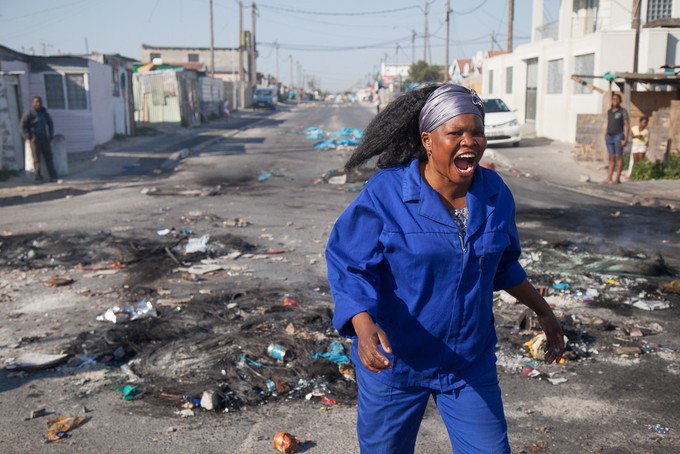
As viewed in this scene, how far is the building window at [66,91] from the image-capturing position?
2038 centimetres

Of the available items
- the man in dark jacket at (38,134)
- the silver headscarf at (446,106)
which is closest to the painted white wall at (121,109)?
the man in dark jacket at (38,134)

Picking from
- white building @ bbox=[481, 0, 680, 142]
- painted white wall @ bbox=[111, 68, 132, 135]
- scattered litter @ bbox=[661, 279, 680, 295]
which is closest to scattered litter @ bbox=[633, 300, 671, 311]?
scattered litter @ bbox=[661, 279, 680, 295]

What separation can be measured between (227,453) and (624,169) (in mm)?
14468

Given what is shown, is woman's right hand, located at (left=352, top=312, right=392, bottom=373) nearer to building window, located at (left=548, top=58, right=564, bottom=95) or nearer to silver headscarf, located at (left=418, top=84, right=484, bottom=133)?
silver headscarf, located at (left=418, top=84, right=484, bottom=133)

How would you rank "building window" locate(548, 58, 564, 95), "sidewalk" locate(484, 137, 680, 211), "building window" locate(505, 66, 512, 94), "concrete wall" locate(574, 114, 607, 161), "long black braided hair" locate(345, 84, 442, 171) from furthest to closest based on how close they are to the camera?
1. "building window" locate(505, 66, 512, 94)
2. "building window" locate(548, 58, 564, 95)
3. "concrete wall" locate(574, 114, 607, 161)
4. "sidewalk" locate(484, 137, 680, 211)
5. "long black braided hair" locate(345, 84, 442, 171)

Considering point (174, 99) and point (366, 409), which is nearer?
point (366, 409)

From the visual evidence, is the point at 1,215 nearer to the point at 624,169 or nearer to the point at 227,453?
the point at 227,453

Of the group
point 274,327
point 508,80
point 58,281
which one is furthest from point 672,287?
point 508,80

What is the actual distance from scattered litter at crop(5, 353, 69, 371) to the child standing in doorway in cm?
1308

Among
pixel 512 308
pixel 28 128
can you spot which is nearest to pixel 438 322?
pixel 512 308

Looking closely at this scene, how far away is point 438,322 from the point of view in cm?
240

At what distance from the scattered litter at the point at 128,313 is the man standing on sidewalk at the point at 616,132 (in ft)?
36.6

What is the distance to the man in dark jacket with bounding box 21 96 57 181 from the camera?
1516 cm

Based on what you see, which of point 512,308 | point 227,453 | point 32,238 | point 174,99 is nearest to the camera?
point 227,453
